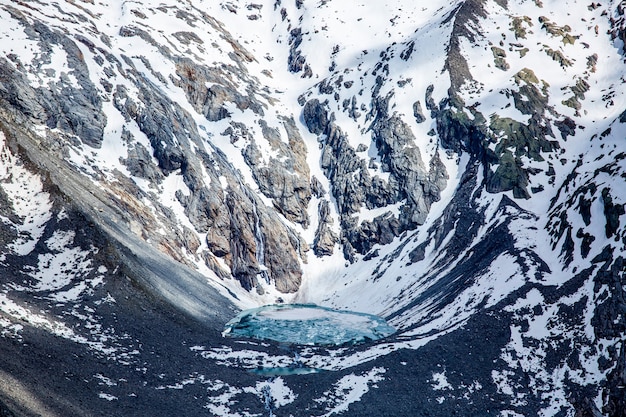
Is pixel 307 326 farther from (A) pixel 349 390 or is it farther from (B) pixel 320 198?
(B) pixel 320 198

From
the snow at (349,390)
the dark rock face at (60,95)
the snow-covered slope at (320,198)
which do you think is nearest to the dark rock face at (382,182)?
the snow-covered slope at (320,198)

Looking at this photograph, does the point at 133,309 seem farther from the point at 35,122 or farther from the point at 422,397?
the point at 35,122

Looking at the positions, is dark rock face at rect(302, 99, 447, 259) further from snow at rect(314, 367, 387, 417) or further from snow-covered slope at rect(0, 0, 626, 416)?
snow at rect(314, 367, 387, 417)

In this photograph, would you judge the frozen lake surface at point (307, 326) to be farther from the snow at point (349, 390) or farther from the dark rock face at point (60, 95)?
the dark rock face at point (60, 95)

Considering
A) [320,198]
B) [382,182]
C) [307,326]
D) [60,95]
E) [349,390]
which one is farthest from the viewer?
[320,198]

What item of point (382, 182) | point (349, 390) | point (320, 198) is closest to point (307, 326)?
point (349, 390)

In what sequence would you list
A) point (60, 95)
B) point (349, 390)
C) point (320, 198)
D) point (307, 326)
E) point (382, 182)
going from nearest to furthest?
point (349, 390) < point (307, 326) < point (60, 95) < point (382, 182) < point (320, 198)

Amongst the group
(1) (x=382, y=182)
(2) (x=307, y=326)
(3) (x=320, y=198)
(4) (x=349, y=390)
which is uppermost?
(1) (x=382, y=182)
